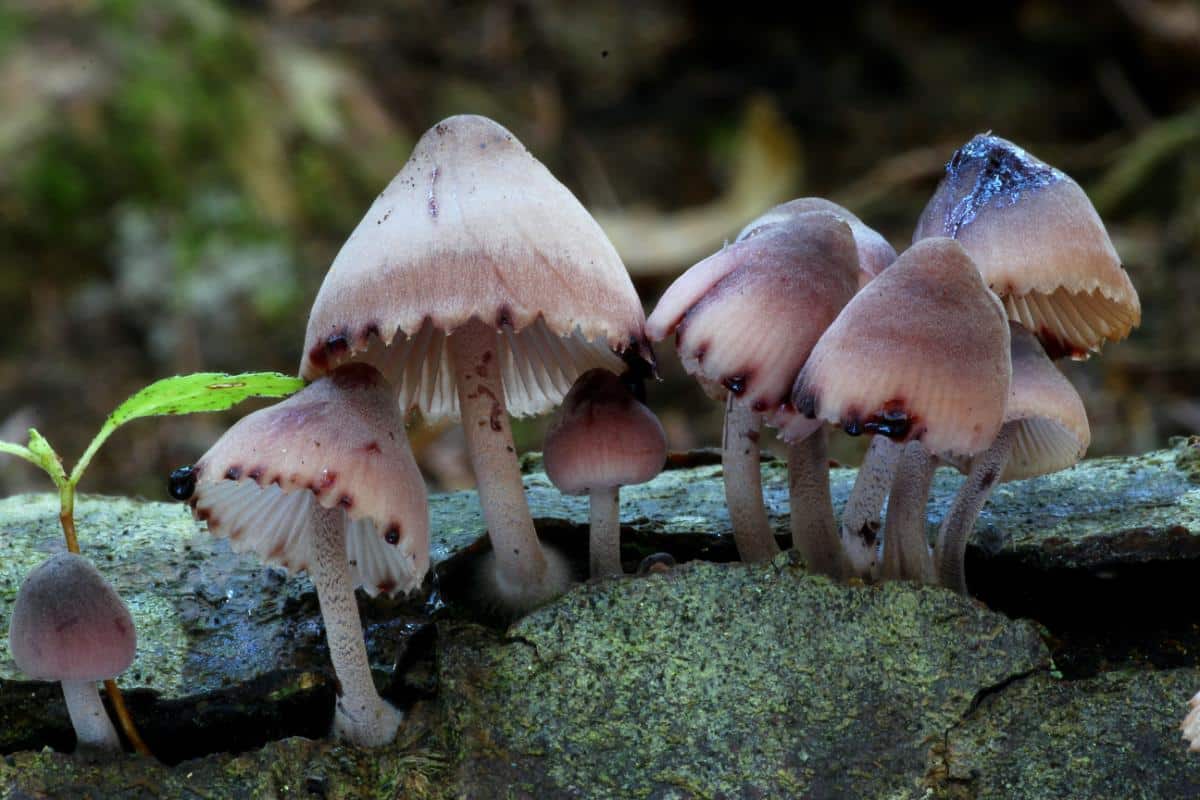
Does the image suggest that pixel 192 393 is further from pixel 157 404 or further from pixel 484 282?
pixel 484 282

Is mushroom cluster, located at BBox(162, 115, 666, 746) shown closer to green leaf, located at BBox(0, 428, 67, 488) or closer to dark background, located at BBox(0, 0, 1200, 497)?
green leaf, located at BBox(0, 428, 67, 488)

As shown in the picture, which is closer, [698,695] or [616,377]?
[698,695]

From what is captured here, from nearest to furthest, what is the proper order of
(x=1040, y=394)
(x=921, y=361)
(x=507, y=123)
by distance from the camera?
1. (x=921, y=361)
2. (x=1040, y=394)
3. (x=507, y=123)

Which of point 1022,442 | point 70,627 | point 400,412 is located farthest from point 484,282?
point 1022,442

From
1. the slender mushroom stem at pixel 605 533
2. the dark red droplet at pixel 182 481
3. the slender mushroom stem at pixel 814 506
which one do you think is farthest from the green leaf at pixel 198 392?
the slender mushroom stem at pixel 814 506

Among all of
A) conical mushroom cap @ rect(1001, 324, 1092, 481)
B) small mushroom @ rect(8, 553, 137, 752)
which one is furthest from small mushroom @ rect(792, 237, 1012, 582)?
small mushroom @ rect(8, 553, 137, 752)

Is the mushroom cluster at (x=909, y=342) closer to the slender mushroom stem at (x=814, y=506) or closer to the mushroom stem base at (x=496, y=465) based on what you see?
the slender mushroom stem at (x=814, y=506)

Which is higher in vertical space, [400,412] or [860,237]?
[860,237]

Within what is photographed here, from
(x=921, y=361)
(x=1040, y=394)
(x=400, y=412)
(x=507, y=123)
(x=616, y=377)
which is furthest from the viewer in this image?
(x=507, y=123)
